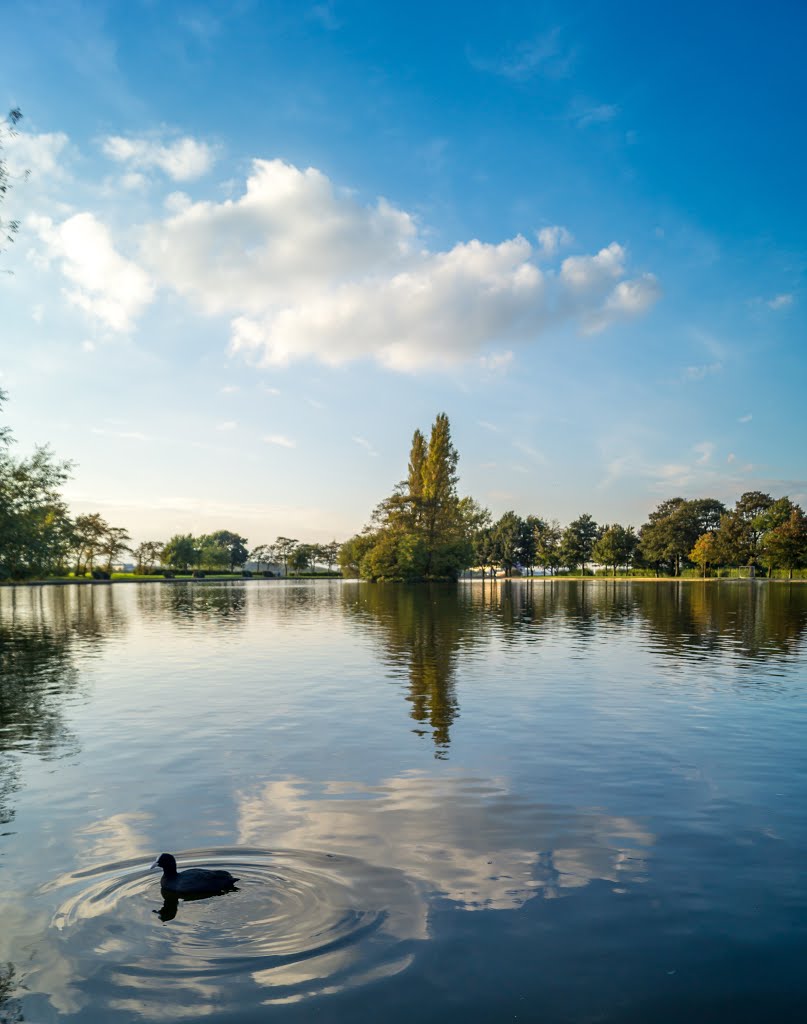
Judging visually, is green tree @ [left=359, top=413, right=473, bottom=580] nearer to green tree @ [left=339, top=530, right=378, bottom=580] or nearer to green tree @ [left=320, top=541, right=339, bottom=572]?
green tree @ [left=339, top=530, right=378, bottom=580]

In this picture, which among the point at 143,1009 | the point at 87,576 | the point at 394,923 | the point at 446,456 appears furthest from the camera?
the point at 87,576

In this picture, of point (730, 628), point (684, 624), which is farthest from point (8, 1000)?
point (684, 624)

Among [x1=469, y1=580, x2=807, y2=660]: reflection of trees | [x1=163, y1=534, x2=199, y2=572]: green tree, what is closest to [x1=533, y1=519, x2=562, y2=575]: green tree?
[x1=163, y1=534, x2=199, y2=572]: green tree

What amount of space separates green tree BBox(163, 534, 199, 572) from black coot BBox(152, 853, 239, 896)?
16603 centimetres

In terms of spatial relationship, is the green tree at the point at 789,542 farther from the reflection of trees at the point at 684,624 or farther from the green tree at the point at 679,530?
the reflection of trees at the point at 684,624

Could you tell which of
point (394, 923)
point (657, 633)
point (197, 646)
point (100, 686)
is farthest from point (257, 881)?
point (657, 633)

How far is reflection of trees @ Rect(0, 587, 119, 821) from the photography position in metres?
15.2

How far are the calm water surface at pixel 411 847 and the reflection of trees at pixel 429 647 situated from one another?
11.4 inches

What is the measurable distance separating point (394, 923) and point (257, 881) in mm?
1913

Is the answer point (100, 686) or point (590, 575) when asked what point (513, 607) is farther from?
point (590, 575)

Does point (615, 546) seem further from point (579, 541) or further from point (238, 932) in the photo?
point (238, 932)

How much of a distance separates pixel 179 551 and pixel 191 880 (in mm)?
166256

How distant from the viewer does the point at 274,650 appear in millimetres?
31641

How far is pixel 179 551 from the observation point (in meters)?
166
